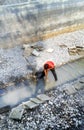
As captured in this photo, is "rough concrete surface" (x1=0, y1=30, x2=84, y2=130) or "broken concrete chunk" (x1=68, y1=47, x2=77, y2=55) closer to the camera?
"rough concrete surface" (x1=0, y1=30, x2=84, y2=130)

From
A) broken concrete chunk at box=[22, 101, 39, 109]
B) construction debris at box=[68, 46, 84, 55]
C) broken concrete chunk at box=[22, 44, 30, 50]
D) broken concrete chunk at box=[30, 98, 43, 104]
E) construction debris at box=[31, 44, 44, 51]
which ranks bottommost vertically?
construction debris at box=[68, 46, 84, 55]

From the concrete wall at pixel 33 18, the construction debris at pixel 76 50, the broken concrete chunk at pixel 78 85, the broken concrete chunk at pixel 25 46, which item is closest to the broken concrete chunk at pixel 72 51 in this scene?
the construction debris at pixel 76 50

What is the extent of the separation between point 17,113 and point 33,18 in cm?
499

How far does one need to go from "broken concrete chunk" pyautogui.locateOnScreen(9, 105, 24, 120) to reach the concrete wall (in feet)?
12.3

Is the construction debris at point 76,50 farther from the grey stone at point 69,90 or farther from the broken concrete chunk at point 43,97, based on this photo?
the broken concrete chunk at point 43,97

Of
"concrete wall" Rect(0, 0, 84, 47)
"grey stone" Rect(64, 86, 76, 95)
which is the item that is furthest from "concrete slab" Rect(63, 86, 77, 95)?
"concrete wall" Rect(0, 0, 84, 47)

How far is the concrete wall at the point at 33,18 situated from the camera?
9141 millimetres

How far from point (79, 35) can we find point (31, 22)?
2.65m

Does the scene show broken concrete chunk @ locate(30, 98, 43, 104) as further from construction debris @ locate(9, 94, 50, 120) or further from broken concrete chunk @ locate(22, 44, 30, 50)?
broken concrete chunk @ locate(22, 44, 30, 50)

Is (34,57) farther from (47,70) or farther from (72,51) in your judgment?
(72,51)

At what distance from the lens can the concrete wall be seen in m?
9.14

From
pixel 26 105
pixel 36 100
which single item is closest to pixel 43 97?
pixel 36 100

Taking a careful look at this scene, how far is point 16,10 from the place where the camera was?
918 cm

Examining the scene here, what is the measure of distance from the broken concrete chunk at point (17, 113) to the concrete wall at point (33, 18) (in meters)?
3.75
